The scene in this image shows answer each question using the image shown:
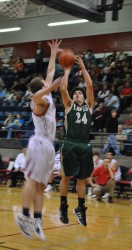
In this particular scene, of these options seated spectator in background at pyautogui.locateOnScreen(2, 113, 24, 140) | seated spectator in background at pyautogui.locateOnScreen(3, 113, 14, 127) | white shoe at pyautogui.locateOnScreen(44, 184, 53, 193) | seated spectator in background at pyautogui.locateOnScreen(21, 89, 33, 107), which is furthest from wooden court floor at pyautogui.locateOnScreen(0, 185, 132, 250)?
seated spectator in background at pyautogui.locateOnScreen(21, 89, 33, 107)

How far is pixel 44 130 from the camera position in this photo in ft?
17.5

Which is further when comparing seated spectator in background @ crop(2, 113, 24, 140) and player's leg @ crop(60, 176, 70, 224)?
seated spectator in background @ crop(2, 113, 24, 140)

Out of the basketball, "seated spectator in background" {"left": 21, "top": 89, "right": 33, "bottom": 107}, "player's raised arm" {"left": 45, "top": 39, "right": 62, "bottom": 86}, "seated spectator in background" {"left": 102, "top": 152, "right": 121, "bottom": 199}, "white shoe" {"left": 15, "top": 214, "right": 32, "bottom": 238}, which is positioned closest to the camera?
"white shoe" {"left": 15, "top": 214, "right": 32, "bottom": 238}

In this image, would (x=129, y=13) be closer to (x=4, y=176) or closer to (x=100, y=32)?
(x=100, y=32)

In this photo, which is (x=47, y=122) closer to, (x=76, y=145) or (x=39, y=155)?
(x=39, y=155)

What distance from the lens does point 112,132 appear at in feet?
47.4

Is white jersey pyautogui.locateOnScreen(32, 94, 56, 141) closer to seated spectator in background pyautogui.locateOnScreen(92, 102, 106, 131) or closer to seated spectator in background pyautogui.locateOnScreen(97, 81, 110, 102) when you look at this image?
seated spectator in background pyautogui.locateOnScreen(92, 102, 106, 131)

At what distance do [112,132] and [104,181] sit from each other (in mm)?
3394

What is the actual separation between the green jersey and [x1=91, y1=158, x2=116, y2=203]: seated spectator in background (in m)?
5.43

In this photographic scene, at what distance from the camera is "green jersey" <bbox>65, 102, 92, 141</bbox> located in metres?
5.88

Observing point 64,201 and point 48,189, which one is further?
point 48,189

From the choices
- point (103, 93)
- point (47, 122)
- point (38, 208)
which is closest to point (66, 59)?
point (47, 122)

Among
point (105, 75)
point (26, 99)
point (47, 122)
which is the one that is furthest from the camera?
point (26, 99)

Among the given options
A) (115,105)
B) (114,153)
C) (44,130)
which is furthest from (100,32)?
(44,130)
